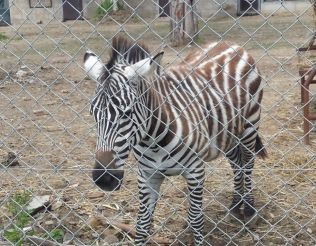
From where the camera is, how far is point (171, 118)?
3.59m

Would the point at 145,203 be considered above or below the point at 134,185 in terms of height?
above

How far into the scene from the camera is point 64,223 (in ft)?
13.8

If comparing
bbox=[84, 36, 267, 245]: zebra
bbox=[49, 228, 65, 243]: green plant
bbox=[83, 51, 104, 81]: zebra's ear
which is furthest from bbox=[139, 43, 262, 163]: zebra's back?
bbox=[49, 228, 65, 243]: green plant

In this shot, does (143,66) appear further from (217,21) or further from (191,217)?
(217,21)

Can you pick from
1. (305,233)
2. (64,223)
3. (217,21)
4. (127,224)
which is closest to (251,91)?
(305,233)

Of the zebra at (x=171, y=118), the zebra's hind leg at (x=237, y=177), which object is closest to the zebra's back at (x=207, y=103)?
the zebra at (x=171, y=118)

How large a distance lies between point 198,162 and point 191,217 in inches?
17.9

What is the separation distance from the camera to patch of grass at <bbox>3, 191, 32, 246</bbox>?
11.9 feet

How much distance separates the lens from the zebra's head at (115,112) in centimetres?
294

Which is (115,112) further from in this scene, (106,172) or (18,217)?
(18,217)

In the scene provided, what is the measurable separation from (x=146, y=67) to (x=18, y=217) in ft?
5.54

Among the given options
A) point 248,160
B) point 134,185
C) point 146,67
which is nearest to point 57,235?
point 134,185

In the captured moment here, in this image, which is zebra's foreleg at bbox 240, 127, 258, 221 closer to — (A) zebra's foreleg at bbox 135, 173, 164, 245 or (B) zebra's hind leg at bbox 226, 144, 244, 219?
(B) zebra's hind leg at bbox 226, 144, 244, 219

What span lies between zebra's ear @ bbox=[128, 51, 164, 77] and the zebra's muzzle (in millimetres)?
485
